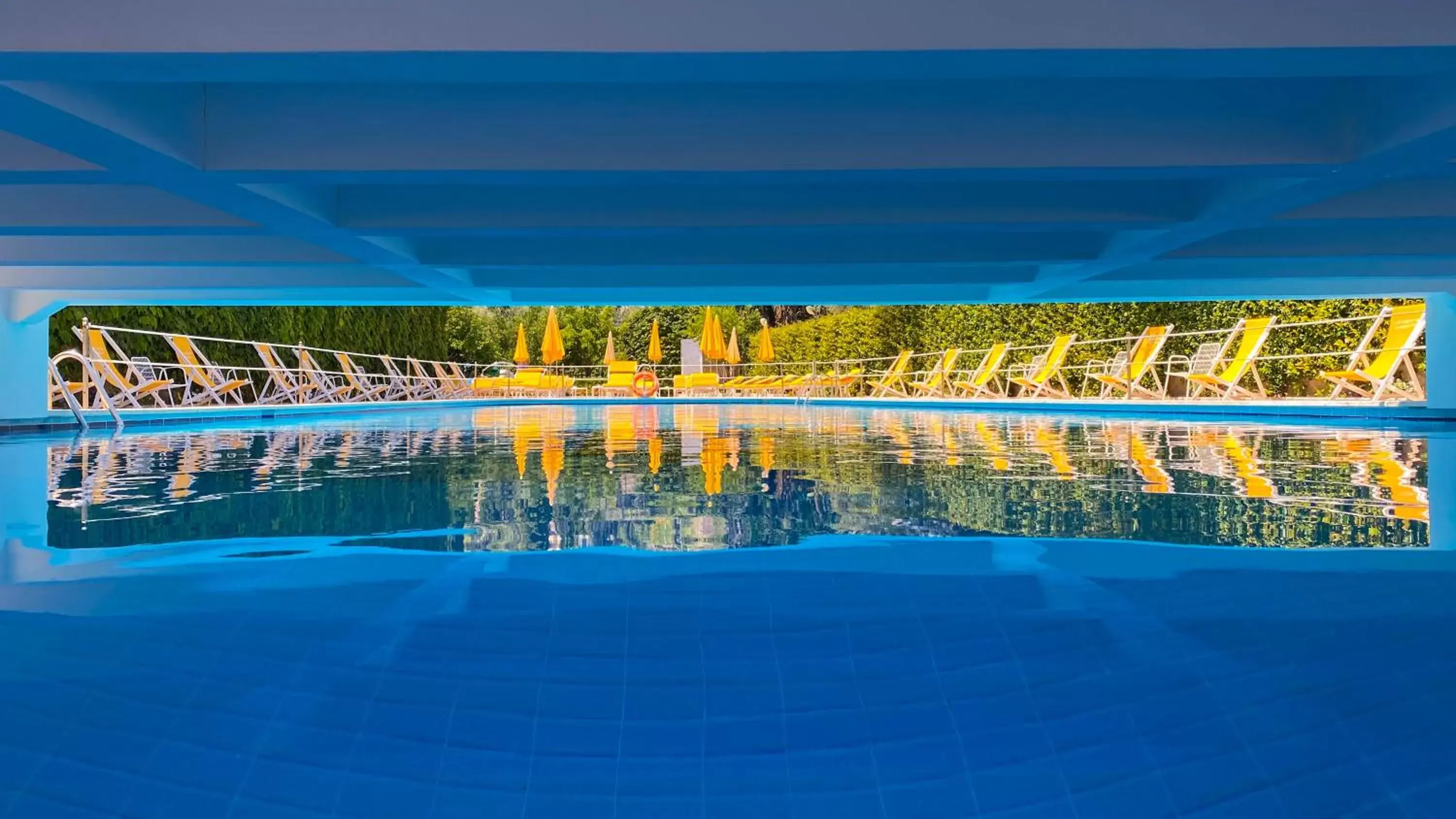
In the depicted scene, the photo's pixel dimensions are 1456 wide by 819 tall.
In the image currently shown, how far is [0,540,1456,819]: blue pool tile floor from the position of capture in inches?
90.3

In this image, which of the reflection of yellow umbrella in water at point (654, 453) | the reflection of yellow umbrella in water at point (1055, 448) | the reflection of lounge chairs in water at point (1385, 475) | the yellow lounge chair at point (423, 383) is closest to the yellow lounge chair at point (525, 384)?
the yellow lounge chair at point (423, 383)

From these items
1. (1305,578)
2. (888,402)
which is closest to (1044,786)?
(1305,578)

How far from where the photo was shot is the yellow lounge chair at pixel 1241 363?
1159 centimetres

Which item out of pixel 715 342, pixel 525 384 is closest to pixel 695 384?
pixel 715 342

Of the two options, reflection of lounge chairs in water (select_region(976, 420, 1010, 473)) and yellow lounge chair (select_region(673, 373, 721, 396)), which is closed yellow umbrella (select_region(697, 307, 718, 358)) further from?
reflection of lounge chairs in water (select_region(976, 420, 1010, 473))

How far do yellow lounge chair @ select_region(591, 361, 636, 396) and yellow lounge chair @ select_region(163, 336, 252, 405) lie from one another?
10.5 m

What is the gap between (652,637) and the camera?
279 centimetres

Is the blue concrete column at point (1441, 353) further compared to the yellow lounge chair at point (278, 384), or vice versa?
the yellow lounge chair at point (278, 384)

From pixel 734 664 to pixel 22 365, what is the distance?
10.5 m

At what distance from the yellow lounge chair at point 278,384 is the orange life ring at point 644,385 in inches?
355

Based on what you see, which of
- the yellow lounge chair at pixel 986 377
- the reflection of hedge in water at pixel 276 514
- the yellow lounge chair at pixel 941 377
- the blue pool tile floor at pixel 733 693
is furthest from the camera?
the yellow lounge chair at pixel 941 377

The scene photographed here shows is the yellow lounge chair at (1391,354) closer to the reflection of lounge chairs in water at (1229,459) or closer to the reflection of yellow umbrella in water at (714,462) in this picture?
the reflection of lounge chairs in water at (1229,459)
